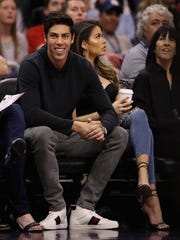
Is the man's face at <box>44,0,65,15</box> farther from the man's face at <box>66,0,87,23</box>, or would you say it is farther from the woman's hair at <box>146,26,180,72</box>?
the woman's hair at <box>146,26,180,72</box>

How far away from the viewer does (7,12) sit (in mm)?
11094

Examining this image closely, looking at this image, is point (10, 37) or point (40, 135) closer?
point (40, 135)

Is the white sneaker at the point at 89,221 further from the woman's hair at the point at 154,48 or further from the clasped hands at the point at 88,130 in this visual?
the woman's hair at the point at 154,48

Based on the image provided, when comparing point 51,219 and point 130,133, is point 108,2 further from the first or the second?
point 51,219

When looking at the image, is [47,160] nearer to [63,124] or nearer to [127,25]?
[63,124]

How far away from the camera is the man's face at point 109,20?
1175 centimetres

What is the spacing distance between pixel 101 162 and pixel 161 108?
3.71ft

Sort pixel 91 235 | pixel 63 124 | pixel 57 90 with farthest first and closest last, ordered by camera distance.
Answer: pixel 57 90
pixel 63 124
pixel 91 235

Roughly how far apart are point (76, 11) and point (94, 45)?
2429mm

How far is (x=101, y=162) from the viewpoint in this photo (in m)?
8.12

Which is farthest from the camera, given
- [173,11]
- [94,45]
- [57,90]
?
[173,11]

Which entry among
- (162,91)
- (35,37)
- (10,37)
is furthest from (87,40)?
(35,37)

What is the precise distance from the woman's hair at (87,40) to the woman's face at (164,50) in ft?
2.51

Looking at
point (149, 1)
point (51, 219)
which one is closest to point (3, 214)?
point (51, 219)
